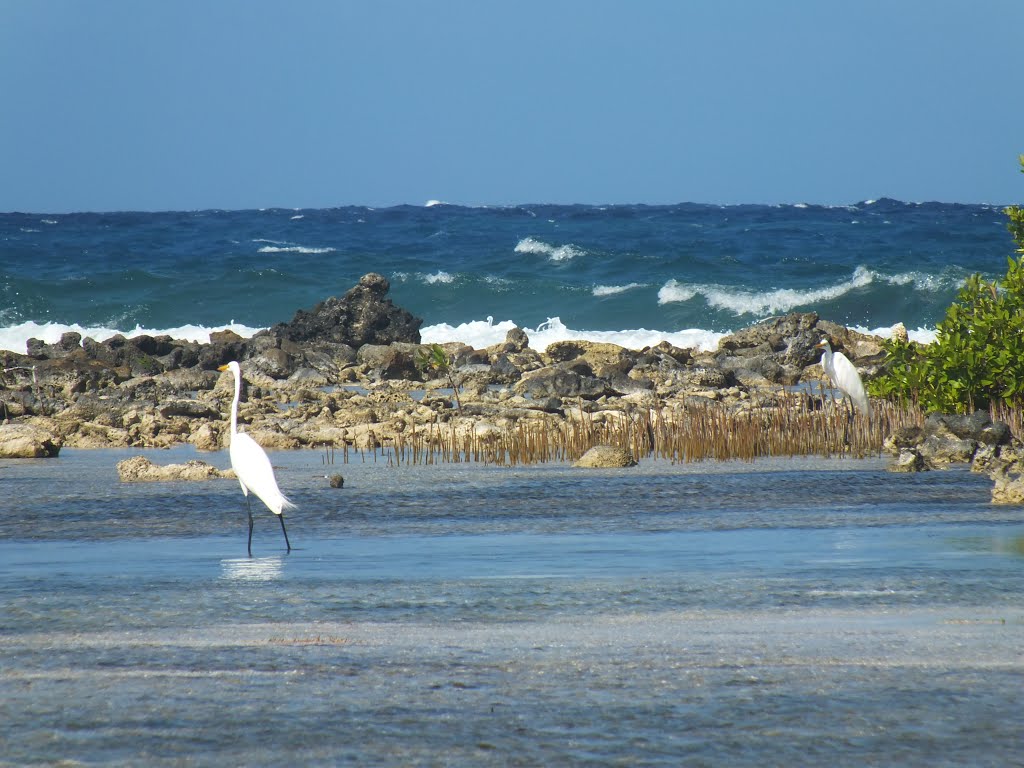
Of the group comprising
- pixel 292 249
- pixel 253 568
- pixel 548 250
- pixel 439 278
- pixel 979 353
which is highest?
pixel 292 249

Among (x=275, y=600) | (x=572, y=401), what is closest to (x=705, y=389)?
(x=572, y=401)

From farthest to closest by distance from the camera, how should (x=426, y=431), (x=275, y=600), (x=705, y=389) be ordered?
(x=705, y=389), (x=426, y=431), (x=275, y=600)

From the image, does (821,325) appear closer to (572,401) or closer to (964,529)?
(572,401)

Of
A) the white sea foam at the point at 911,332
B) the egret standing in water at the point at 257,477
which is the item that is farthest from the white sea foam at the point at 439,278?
the egret standing in water at the point at 257,477

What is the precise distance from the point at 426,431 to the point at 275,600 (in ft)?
25.4

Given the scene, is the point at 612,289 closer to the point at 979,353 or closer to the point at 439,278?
the point at 439,278

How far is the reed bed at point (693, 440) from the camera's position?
38.9 feet

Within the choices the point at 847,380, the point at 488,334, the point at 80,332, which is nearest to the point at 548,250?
the point at 488,334

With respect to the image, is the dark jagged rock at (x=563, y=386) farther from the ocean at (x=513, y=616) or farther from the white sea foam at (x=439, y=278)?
the white sea foam at (x=439, y=278)

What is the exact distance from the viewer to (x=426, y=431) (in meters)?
13.6

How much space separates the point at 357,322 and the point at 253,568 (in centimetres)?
1974

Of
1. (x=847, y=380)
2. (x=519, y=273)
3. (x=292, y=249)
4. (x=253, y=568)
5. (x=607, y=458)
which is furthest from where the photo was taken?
(x=292, y=249)

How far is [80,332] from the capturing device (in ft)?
104

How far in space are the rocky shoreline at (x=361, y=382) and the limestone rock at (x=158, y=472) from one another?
2.44 metres
